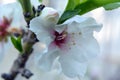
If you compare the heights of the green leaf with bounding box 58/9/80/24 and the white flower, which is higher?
the green leaf with bounding box 58/9/80/24

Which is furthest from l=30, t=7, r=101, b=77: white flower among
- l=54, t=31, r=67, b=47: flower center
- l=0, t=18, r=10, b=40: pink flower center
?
l=0, t=18, r=10, b=40: pink flower center

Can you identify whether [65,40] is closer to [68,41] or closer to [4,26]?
[68,41]

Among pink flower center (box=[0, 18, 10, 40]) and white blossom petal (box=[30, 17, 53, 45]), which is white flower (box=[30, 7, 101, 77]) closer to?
white blossom petal (box=[30, 17, 53, 45])

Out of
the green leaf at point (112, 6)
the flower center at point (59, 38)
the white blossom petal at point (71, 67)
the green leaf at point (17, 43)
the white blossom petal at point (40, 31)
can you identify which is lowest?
the white blossom petal at point (71, 67)

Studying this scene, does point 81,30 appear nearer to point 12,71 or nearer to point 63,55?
point 63,55

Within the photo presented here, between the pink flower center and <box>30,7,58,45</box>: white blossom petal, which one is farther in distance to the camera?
the pink flower center

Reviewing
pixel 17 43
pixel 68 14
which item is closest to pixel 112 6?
pixel 68 14

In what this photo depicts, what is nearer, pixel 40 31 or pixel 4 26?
pixel 40 31

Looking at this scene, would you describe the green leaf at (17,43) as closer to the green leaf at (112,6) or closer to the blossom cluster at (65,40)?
the blossom cluster at (65,40)

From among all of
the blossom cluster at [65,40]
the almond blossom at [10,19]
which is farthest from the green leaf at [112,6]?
the almond blossom at [10,19]
